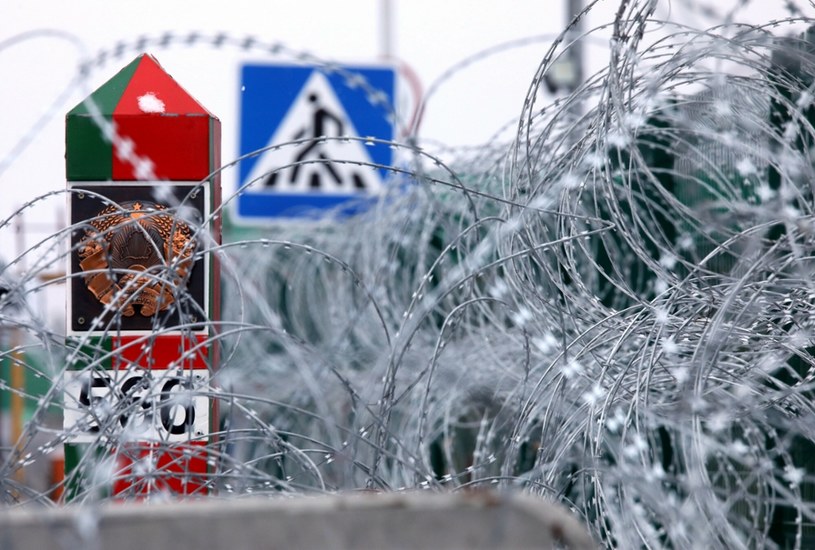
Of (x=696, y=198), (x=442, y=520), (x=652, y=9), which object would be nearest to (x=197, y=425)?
(x=652, y=9)

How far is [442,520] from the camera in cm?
131

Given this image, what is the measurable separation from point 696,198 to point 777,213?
2552 millimetres

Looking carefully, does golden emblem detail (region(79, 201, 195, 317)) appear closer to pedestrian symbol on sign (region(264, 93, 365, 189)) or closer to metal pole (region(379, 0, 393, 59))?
pedestrian symbol on sign (region(264, 93, 365, 189))

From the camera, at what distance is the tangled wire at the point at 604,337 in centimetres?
195

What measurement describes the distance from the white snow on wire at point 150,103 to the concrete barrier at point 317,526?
188 centimetres

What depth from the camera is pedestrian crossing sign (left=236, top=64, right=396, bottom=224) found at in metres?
→ 5.91

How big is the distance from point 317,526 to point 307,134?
4.83 metres

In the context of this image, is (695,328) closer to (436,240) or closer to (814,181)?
(814,181)

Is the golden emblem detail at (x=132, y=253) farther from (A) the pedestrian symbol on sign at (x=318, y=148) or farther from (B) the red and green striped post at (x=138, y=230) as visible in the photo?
(A) the pedestrian symbol on sign at (x=318, y=148)

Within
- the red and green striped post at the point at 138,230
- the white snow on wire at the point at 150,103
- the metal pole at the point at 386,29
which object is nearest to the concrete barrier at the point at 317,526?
the red and green striped post at the point at 138,230

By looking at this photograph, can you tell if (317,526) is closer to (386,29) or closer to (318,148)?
(318,148)

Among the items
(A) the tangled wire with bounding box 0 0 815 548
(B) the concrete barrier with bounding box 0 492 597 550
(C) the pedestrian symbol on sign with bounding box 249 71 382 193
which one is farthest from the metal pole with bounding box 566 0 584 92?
(B) the concrete barrier with bounding box 0 492 597 550

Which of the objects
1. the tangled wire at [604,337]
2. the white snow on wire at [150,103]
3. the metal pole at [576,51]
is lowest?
the tangled wire at [604,337]

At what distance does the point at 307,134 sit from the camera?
6.00 metres
